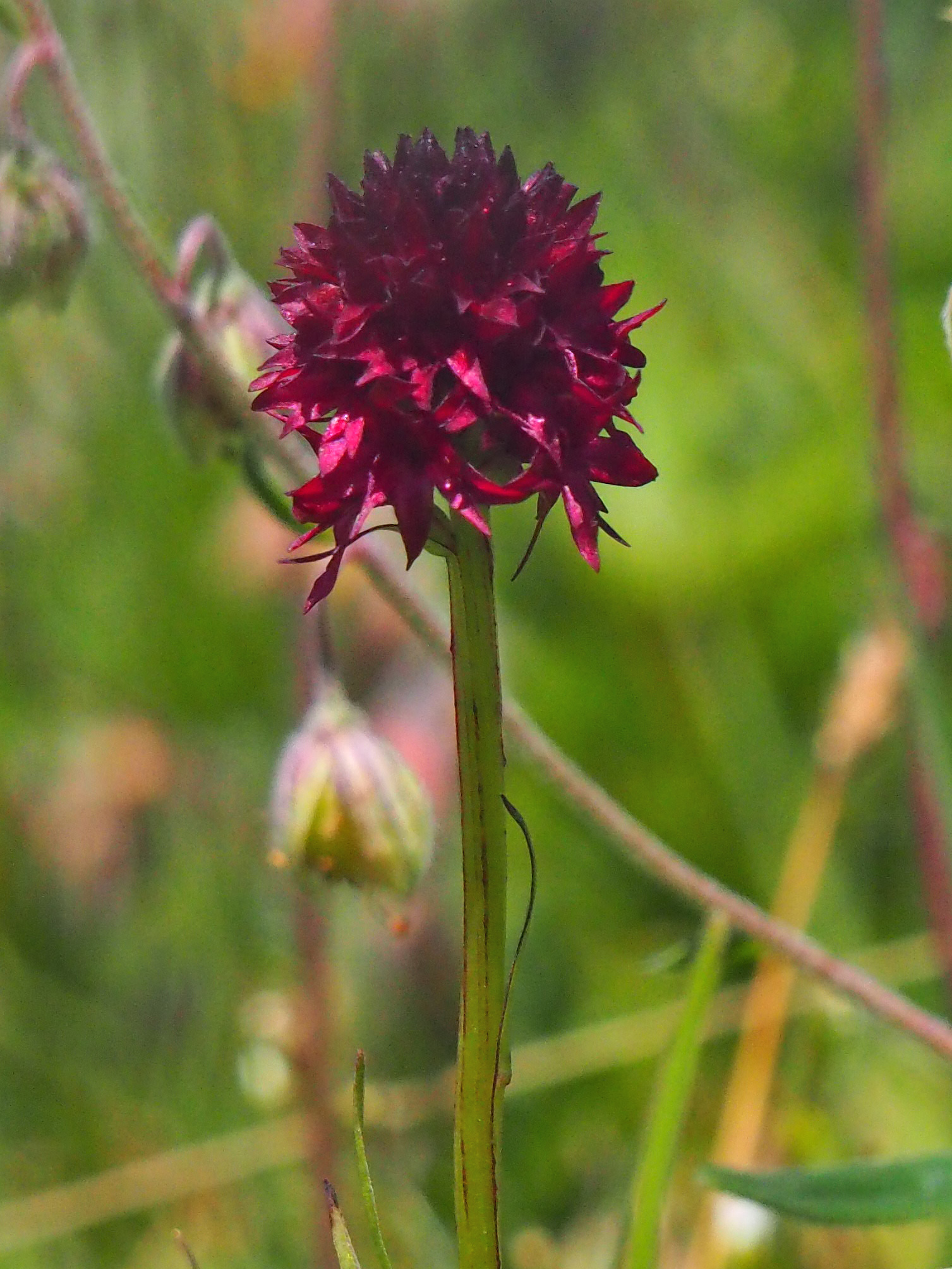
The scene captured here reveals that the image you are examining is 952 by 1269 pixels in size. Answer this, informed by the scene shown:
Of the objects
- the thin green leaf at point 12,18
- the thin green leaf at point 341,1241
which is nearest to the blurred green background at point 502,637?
the thin green leaf at point 341,1241

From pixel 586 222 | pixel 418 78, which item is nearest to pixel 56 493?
pixel 418 78

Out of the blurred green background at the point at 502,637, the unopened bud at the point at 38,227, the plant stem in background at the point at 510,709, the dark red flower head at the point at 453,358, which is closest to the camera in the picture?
the dark red flower head at the point at 453,358

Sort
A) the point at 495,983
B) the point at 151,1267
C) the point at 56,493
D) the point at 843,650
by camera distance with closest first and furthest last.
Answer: the point at 495,983 < the point at 151,1267 < the point at 843,650 < the point at 56,493

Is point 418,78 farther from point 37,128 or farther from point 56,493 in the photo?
point 56,493

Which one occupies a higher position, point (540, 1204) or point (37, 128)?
point (37, 128)

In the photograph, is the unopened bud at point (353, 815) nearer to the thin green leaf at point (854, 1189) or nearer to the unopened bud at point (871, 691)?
the thin green leaf at point (854, 1189)

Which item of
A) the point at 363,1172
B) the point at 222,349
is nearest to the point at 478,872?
the point at 363,1172

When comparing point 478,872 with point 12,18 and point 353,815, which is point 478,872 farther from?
point 12,18

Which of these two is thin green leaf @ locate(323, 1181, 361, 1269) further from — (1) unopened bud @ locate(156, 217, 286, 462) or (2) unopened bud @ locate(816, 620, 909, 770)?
(2) unopened bud @ locate(816, 620, 909, 770)
